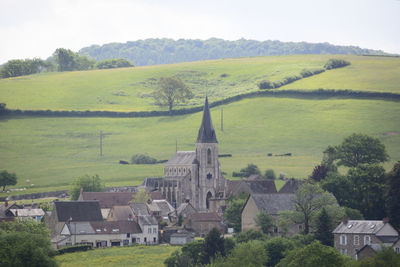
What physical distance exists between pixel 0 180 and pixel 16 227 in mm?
53832

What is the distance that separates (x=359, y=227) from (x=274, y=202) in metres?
18.8

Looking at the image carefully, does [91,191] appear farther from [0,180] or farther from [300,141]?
[300,141]

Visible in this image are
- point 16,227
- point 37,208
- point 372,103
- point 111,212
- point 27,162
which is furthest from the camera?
point 372,103

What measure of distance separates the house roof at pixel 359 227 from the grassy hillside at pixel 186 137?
5718 cm

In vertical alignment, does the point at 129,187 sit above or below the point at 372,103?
below

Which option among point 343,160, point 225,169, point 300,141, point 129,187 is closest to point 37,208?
point 129,187

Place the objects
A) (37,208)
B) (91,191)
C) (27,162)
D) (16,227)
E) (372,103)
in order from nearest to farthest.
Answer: (16,227) < (37,208) < (91,191) < (27,162) < (372,103)

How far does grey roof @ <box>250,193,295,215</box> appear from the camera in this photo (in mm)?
98750

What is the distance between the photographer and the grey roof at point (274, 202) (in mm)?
98750

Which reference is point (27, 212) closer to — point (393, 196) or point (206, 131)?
point (206, 131)

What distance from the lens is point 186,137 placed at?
17925 centimetres

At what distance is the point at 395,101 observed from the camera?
177m

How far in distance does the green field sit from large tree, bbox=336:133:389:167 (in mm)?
46326

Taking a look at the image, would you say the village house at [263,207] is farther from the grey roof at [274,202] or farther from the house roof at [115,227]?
the house roof at [115,227]
